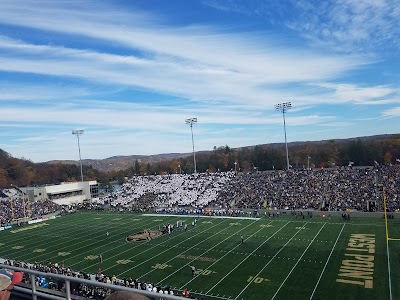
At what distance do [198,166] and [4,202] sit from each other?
1978 inches

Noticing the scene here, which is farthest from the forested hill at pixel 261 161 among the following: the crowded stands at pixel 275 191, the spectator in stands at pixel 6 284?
the spectator in stands at pixel 6 284

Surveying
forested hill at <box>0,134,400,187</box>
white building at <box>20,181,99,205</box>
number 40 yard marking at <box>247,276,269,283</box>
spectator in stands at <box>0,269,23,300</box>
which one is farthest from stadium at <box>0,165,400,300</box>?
forested hill at <box>0,134,400,187</box>

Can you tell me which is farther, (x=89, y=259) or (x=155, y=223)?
(x=155, y=223)

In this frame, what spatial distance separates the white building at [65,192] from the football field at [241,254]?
2407 centimetres

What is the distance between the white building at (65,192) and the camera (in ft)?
206

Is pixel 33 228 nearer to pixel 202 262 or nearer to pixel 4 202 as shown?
pixel 4 202

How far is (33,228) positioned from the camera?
4150 cm

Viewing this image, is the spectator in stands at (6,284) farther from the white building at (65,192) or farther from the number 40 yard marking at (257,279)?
the white building at (65,192)

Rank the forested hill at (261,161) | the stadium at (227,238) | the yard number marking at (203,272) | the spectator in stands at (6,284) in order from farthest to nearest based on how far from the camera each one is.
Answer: the forested hill at (261,161) → the yard number marking at (203,272) → the stadium at (227,238) → the spectator in stands at (6,284)

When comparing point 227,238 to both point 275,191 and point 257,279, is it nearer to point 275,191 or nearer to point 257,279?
point 257,279

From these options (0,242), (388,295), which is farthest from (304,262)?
(0,242)

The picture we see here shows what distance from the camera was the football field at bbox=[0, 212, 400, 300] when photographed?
61.5 ft

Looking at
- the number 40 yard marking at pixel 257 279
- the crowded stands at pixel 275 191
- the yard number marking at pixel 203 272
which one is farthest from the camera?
the crowded stands at pixel 275 191

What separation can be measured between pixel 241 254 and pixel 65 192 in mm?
50761
